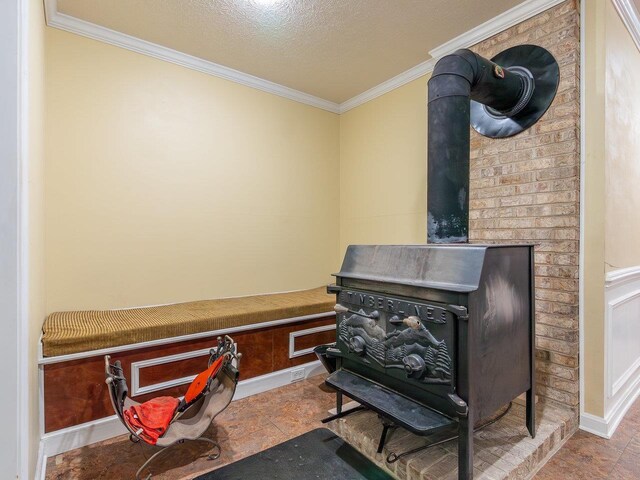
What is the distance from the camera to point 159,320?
2.19 m

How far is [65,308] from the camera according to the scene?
7.72ft

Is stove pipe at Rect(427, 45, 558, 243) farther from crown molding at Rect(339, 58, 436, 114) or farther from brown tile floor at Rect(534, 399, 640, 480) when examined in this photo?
brown tile floor at Rect(534, 399, 640, 480)

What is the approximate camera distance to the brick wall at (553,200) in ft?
6.43

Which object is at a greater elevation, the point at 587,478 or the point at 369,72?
the point at 369,72

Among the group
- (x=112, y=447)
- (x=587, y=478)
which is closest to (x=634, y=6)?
(x=587, y=478)

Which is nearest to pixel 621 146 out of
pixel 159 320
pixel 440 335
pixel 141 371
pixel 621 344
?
pixel 621 344

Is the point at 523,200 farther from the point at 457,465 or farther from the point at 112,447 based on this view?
the point at 112,447

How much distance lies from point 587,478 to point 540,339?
2.35 ft

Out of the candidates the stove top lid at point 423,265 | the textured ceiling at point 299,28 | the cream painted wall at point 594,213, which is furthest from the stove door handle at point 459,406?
the textured ceiling at point 299,28

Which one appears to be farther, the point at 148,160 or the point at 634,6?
the point at 148,160

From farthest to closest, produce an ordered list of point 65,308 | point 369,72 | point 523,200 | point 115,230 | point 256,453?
1. point 369,72
2. point 115,230
3. point 65,308
4. point 523,200
5. point 256,453

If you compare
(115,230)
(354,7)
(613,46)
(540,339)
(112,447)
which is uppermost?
(354,7)

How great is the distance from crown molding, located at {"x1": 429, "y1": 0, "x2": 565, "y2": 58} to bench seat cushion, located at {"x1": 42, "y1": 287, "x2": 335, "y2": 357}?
2247mm

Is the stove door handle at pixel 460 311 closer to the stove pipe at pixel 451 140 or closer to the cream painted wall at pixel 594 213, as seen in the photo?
the stove pipe at pixel 451 140
